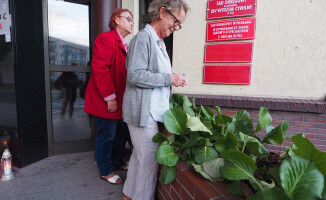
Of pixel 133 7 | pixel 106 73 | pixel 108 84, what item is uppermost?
pixel 133 7

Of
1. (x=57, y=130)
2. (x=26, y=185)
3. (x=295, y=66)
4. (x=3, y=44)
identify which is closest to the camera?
(x=26, y=185)

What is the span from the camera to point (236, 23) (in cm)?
295

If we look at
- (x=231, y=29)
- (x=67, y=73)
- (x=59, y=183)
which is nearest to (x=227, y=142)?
(x=59, y=183)

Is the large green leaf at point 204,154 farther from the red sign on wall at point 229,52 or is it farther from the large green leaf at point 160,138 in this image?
the red sign on wall at point 229,52

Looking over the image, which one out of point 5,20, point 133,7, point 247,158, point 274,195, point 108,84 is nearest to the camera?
point 274,195

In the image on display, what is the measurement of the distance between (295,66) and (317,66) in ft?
0.86

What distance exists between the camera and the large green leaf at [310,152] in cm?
66

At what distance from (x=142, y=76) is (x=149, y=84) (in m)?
0.07

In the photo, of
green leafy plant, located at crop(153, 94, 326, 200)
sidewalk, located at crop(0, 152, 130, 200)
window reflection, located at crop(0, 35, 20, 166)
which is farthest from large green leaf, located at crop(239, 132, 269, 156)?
window reflection, located at crop(0, 35, 20, 166)

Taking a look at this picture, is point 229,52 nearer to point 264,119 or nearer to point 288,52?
point 288,52

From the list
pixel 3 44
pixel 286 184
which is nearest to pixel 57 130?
pixel 3 44

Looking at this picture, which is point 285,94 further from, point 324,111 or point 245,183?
point 245,183

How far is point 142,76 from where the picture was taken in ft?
4.53

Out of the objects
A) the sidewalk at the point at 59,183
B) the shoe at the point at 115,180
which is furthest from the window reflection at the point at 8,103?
the shoe at the point at 115,180
